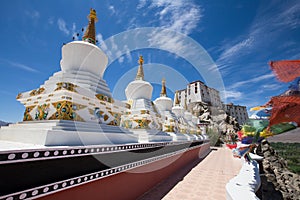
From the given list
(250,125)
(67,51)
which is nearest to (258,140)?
(250,125)

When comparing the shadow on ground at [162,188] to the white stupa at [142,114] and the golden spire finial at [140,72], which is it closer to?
the white stupa at [142,114]

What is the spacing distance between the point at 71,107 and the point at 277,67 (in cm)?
373

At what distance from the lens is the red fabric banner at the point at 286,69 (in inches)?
79.7

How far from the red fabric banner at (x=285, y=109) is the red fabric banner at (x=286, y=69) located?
0.95 ft

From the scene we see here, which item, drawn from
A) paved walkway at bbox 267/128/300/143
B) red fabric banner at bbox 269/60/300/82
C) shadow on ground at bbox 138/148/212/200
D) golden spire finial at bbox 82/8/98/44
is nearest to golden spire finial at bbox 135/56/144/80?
golden spire finial at bbox 82/8/98/44

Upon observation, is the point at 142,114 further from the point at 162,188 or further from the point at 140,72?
the point at 162,188

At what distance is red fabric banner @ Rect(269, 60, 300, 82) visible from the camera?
79.7 inches

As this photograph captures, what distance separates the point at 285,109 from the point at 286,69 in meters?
0.55

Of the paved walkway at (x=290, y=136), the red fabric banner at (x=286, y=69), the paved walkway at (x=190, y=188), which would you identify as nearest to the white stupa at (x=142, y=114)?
the paved walkway at (x=190, y=188)

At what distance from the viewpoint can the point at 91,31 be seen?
5.00m

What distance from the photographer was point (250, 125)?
9.32 ft

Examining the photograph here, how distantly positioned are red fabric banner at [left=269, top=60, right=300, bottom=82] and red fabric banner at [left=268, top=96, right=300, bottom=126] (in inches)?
11.4

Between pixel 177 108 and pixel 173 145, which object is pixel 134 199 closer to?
pixel 173 145

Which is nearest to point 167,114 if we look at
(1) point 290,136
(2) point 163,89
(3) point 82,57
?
(2) point 163,89
